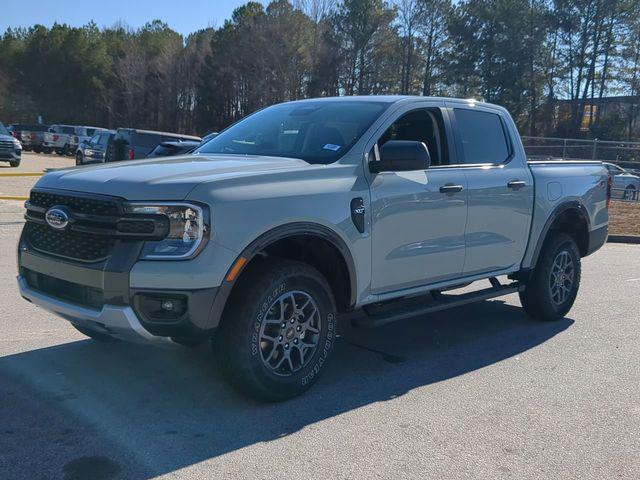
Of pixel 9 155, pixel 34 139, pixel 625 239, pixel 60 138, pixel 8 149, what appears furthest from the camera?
pixel 34 139

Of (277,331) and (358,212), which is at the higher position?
(358,212)

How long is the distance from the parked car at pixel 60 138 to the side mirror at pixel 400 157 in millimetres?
44045

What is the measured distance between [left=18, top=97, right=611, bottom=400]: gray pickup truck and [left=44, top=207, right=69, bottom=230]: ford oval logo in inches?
0.5

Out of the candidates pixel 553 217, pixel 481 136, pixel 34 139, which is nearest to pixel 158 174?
pixel 481 136

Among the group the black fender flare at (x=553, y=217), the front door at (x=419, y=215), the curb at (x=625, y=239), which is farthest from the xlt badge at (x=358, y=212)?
the curb at (x=625, y=239)

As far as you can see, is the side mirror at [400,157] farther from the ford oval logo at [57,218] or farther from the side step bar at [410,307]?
the ford oval logo at [57,218]

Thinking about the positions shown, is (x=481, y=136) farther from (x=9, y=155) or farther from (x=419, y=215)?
(x=9, y=155)

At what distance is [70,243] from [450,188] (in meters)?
2.85

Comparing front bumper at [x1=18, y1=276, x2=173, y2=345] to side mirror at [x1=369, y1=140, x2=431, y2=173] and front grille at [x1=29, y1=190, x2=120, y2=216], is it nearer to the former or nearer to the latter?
front grille at [x1=29, y1=190, x2=120, y2=216]

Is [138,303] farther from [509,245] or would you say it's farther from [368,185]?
[509,245]

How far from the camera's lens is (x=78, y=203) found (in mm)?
4070

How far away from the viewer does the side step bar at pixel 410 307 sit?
4922mm

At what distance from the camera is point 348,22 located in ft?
173

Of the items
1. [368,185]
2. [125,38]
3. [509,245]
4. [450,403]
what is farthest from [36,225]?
[125,38]
